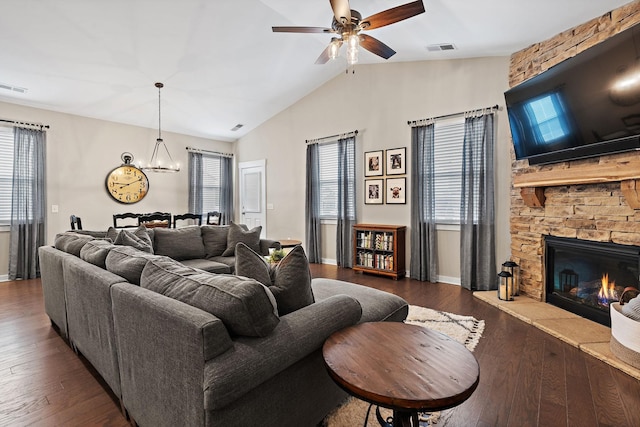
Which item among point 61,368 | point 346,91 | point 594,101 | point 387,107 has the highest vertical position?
point 346,91

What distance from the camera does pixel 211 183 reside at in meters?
7.43

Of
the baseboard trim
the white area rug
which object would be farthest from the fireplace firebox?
the baseboard trim

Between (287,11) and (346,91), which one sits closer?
(287,11)

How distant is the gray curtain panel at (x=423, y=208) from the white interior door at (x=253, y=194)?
3545mm

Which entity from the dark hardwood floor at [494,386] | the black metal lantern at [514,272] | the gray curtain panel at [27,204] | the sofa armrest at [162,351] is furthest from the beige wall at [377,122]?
the sofa armrest at [162,351]

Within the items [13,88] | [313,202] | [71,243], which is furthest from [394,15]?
[13,88]

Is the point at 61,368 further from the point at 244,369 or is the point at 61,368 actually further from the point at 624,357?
the point at 624,357

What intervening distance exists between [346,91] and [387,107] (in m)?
0.94

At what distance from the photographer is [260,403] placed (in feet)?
4.05

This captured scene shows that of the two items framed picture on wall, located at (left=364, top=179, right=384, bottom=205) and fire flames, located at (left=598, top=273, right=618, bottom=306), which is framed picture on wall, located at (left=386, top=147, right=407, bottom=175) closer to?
framed picture on wall, located at (left=364, top=179, right=384, bottom=205)

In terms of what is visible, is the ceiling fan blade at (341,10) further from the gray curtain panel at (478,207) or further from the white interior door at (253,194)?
the white interior door at (253,194)

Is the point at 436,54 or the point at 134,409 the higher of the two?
the point at 436,54

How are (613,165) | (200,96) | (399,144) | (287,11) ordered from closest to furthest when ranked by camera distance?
(613,165)
(287,11)
(399,144)
(200,96)

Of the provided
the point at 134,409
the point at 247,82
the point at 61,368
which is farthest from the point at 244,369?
the point at 247,82
